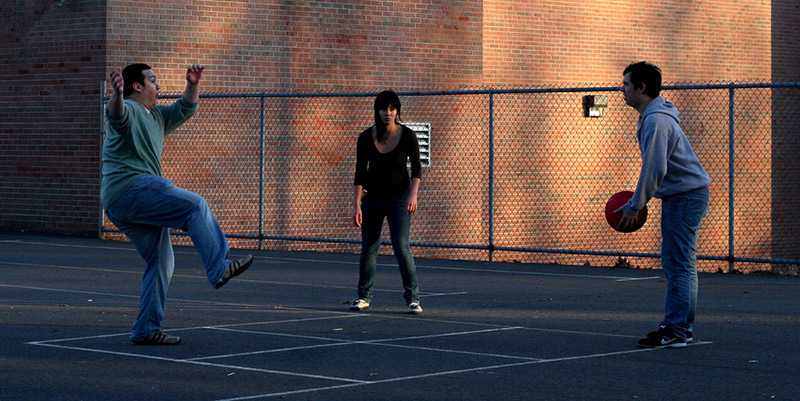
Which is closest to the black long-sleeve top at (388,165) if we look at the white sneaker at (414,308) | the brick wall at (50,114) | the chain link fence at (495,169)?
the white sneaker at (414,308)

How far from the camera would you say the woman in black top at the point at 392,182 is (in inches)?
402

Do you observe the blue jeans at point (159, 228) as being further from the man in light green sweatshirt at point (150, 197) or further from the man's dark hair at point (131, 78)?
the man's dark hair at point (131, 78)

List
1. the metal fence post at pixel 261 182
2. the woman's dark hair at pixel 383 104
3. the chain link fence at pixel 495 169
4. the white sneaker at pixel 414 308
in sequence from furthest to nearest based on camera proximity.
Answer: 1. the chain link fence at pixel 495 169
2. the metal fence post at pixel 261 182
3. the white sneaker at pixel 414 308
4. the woman's dark hair at pixel 383 104

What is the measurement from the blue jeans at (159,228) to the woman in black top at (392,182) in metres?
2.31

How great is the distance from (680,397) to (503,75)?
50.8ft

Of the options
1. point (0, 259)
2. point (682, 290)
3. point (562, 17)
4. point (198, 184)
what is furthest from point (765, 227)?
point (682, 290)

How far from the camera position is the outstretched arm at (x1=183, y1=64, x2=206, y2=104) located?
8.04 m

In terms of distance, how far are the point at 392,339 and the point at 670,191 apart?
2.16 meters

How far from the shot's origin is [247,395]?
21.5ft

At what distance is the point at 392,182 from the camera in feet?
33.6

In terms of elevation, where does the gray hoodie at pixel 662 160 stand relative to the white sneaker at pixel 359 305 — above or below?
above

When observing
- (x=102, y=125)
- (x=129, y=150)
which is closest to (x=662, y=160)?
(x=129, y=150)

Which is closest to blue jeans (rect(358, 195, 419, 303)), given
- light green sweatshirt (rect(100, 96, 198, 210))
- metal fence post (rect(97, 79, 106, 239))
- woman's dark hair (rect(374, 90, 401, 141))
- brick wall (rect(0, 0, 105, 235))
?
woman's dark hair (rect(374, 90, 401, 141))

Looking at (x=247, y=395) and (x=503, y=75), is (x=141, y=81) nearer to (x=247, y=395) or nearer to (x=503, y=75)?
(x=247, y=395)
